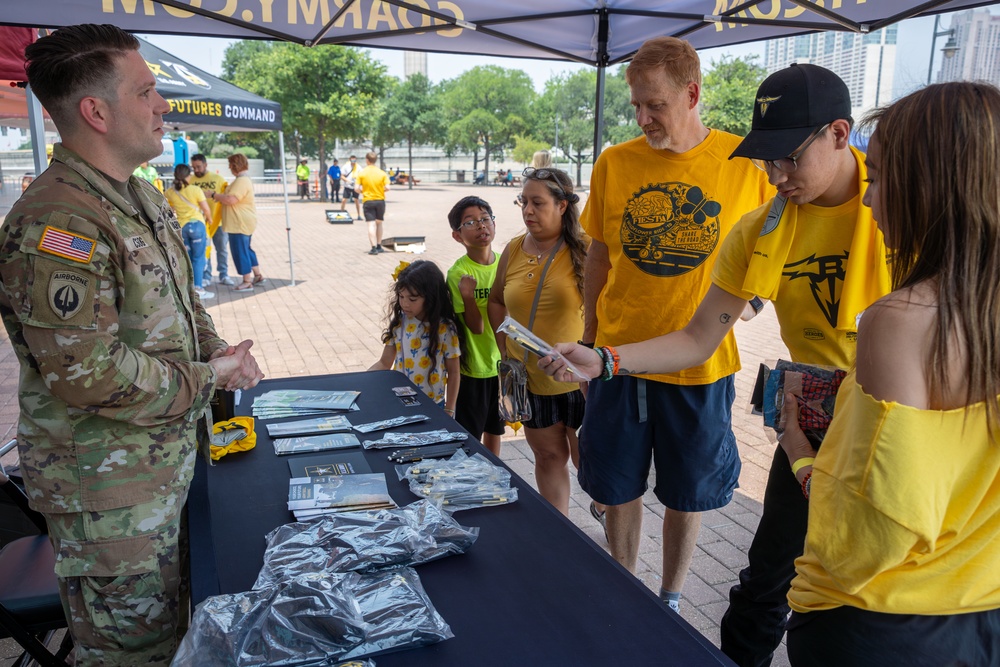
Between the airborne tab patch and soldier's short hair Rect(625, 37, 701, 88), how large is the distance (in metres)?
1.79

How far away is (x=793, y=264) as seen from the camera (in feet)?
6.17

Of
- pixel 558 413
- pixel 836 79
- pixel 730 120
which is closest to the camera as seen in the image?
pixel 836 79

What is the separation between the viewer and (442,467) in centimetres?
205

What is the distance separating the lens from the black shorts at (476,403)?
140 inches

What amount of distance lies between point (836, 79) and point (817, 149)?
0.72 feet

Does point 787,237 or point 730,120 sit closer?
point 787,237

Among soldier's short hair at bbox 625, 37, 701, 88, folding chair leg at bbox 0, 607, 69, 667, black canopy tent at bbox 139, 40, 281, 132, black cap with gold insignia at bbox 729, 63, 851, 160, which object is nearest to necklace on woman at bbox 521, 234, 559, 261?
soldier's short hair at bbox 625, 37, 701, 88

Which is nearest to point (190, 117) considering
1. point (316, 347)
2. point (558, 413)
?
point (316, 347)

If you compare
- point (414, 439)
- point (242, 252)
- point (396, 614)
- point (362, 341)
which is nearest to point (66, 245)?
point (396, 614)

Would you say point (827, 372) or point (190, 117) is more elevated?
point (190, 117)

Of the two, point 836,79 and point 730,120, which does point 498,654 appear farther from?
point 730,120

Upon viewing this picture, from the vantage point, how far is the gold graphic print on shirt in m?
2.44

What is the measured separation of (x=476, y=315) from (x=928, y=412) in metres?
2.54

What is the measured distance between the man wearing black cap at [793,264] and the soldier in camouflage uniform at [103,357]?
3.43 feet
